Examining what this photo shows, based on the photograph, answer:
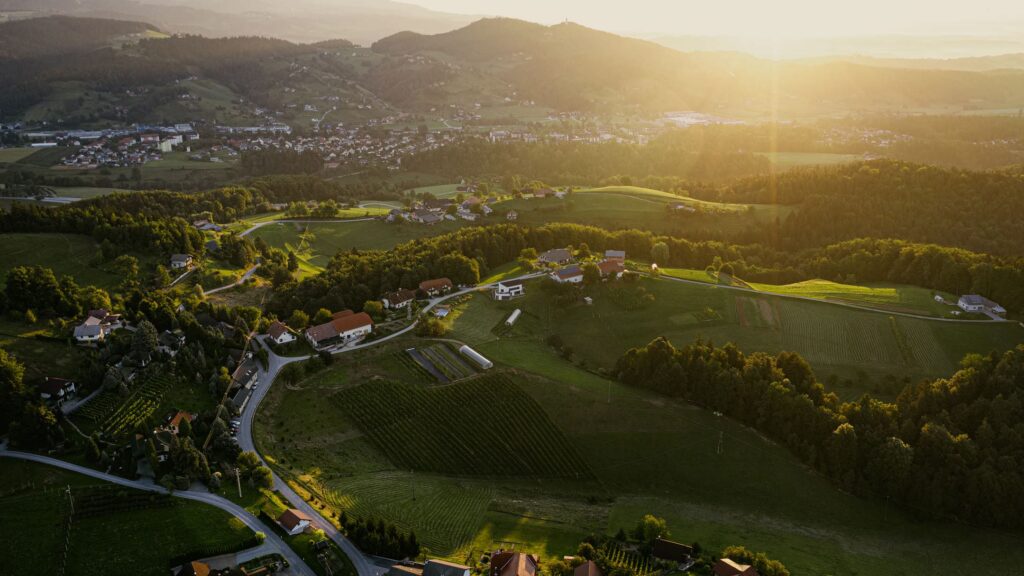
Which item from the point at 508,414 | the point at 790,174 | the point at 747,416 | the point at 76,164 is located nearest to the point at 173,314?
the point at 508,414

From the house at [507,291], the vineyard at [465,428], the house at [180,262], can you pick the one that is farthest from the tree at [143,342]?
the house at [507,291]

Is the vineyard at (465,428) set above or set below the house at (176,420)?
below

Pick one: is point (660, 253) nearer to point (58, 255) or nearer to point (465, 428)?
point (465, 428)

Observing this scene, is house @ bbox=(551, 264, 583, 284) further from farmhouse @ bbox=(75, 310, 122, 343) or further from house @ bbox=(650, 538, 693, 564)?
farmhouse @ bbox=(75, 310, 122, 343)

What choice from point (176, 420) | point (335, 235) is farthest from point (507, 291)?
point (335, 235)

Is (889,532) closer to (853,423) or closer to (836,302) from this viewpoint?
(853,423)

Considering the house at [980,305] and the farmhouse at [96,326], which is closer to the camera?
the farmhouse at [96,326]

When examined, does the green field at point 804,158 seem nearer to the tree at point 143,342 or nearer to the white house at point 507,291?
the white house at point 507,291
